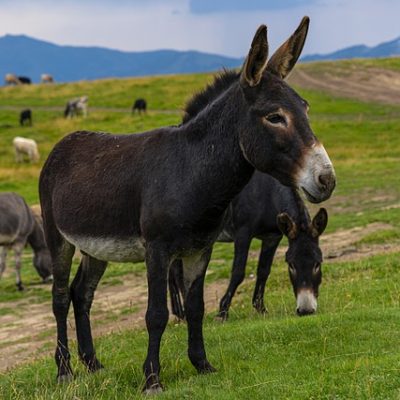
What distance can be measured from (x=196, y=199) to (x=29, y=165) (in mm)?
32104

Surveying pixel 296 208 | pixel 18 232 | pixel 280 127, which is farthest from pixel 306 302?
pixel 18 232

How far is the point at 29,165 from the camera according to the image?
3678 centimetres

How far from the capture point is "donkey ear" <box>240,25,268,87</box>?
534 centimetres

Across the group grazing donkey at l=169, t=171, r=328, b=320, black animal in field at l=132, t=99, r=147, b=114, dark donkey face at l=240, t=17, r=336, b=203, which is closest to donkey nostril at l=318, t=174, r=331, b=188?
dark donkey face at l=240, t=17, r=336, b=203

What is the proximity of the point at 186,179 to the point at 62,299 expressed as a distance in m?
2.55

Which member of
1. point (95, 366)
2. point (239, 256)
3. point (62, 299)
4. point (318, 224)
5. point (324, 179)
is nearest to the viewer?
point (324, 179)

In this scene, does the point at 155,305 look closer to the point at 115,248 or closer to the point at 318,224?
the point at 115,248

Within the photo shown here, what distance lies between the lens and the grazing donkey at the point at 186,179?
218 inches

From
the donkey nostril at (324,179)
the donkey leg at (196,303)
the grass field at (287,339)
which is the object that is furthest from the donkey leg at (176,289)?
the donkey nostril at (324,179)

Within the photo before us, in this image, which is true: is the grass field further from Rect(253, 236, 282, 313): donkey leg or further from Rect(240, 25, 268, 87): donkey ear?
Rect(240, 25, 268, 87): donkey ear

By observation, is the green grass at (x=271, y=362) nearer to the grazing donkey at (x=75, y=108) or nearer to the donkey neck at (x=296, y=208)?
the donkey neck at (x=296, y=208)

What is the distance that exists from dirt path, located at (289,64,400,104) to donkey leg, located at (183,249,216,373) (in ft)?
150

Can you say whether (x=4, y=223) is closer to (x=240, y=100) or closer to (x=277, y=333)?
(x=277, y=333)

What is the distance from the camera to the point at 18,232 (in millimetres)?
17203
